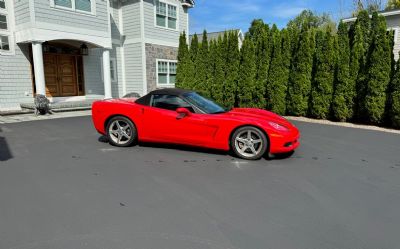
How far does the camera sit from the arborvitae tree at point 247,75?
36.6 ft

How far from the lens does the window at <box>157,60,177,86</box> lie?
15539 mm

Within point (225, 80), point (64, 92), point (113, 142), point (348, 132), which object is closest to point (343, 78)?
point (348, 132)

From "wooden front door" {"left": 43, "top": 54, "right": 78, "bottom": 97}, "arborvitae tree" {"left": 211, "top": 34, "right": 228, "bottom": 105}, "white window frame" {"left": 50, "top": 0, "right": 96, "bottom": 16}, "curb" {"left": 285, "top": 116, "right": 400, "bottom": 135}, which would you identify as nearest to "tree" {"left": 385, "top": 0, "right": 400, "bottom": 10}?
"arborvitae tree" {"left": 211, "top": 34, "right": 228, "bottom": 105}

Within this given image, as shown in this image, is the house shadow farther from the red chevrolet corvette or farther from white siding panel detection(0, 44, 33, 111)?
white siding panel detection(0, 44, 33, 111)

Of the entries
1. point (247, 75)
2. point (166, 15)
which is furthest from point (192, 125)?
point (166, 15)

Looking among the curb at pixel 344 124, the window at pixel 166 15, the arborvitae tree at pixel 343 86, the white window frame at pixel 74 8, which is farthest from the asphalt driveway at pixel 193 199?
the window at pixel 166 15

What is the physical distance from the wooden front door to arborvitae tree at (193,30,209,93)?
6.03m

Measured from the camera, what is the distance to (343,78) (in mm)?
9195

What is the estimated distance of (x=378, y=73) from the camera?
8.43 m

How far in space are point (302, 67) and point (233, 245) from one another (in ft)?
29.1

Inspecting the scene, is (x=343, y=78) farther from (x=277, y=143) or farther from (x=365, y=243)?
(x=365, y=243)

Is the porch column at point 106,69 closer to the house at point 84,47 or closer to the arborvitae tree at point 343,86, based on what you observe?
the house at point 84,47

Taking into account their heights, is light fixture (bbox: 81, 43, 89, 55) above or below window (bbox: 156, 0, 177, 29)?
below

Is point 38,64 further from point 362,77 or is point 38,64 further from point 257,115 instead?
point 362,77
